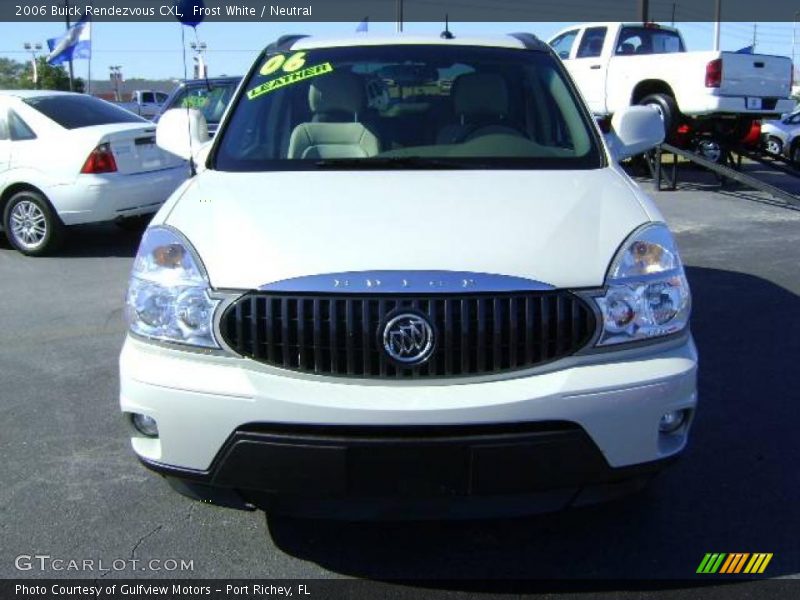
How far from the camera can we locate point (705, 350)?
5.36 m

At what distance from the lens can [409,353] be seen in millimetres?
2648

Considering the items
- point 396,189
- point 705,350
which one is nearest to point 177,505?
point 396,189

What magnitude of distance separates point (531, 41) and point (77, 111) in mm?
6115

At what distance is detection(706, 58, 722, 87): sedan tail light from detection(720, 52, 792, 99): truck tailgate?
63mm

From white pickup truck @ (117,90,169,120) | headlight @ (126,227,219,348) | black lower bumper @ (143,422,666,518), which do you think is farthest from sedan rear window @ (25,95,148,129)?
white pickup truck @ (117,90,169,120)

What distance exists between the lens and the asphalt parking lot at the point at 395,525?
10.0 ft

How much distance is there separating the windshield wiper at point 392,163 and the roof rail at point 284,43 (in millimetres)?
1099

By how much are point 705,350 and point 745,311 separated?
1146 millimetres

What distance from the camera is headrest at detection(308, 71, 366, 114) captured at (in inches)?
163

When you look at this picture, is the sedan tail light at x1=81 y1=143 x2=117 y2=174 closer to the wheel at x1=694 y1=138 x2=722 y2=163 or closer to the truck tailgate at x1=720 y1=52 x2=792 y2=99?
the truck tailgate at x1=720 y1=52 x2=792 y2=99

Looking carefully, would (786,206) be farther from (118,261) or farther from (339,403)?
(339,403)

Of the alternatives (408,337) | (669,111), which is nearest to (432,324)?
(408,337)

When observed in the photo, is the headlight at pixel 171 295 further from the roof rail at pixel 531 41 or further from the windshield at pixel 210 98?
the windshield at pixel 210 98

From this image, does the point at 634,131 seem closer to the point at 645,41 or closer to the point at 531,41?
the point at 531,41
